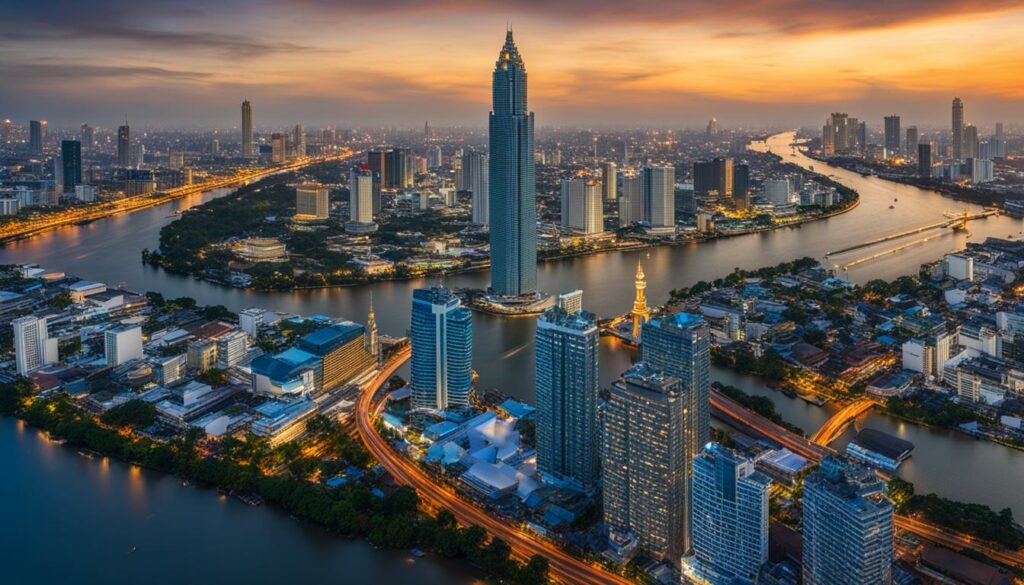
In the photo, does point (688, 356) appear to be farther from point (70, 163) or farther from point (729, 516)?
point (70, 163)

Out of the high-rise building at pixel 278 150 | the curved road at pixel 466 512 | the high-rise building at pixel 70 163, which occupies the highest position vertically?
the high-rise building at pixel 278 150

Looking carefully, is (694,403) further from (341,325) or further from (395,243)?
(395,243)

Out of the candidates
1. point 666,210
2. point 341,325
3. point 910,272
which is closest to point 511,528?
point 341,325

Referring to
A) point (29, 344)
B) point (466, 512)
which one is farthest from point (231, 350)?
point (466, 512)

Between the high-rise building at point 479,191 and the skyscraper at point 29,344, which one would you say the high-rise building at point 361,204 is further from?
the skyscraper at point 29,344

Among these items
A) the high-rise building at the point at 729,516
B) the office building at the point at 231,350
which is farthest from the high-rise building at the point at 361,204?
the high-rise building at the point at 729,516

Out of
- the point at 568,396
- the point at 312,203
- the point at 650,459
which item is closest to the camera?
the point at 650,459
